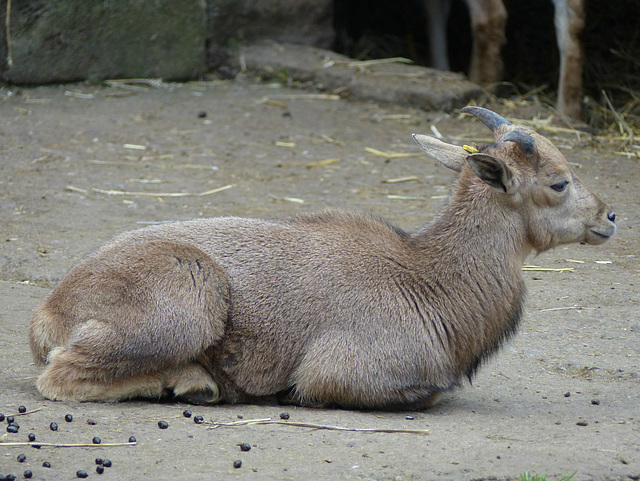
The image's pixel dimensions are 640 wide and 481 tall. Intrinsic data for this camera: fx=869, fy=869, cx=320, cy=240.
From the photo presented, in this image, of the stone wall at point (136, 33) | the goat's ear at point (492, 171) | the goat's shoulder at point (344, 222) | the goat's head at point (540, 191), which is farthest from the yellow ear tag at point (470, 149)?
the stone wall at point (136, 33)

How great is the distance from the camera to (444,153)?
4820mm

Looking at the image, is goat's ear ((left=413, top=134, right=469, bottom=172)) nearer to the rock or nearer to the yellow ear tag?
the yellow ear tag

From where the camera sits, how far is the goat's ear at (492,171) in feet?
14.0

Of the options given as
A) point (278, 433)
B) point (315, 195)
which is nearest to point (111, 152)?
point (315, 195)

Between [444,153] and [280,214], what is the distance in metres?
2.85

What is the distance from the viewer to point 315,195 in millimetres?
8047

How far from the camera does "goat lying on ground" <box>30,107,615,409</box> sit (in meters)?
4.18

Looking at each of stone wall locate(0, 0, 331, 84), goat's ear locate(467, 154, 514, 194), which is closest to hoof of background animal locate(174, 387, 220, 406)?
goat's ear locate(467, 154, 514, 194)

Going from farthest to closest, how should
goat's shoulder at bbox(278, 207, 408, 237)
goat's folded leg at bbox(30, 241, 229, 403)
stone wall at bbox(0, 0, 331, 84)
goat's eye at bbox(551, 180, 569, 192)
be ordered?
1. stone wall at bbox(0, 0, 331, 84)
2. goat's shoulder at bbox(278, 207, 408, 237)
3. goat's eye at bbox(551, 180, 569, 192)
4. goat's folded leg at bbox(30, 241, 229, 403)

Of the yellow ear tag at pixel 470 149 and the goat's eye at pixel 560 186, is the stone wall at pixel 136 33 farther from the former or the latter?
the goat's eye at pixel 560 186

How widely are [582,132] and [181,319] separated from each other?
22.4ft

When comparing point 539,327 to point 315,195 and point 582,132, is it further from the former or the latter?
point 582,132

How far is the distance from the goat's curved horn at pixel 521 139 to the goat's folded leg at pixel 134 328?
63.9 inches

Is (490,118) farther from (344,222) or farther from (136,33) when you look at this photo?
(136,33)
